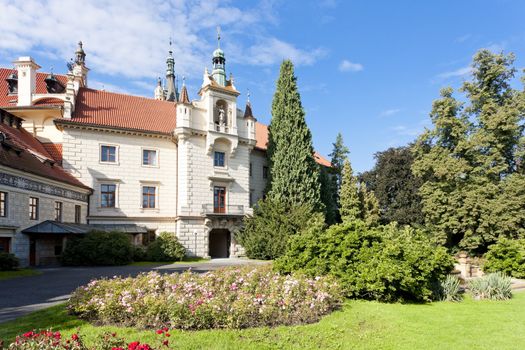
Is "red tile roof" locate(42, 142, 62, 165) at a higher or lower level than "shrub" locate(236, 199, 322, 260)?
higher

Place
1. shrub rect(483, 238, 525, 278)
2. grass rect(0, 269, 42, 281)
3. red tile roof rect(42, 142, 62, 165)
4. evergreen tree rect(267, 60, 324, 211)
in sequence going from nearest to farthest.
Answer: grass rect(0, 269, 42, 281)
shrub rect(483, 238, 525, 278)
red tile roof rect(42, 142, 62, 165)
evergreen tree rect(267, 60, 324, 211)

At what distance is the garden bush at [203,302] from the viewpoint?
7426 millimetres

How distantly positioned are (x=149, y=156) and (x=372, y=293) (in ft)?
85.0

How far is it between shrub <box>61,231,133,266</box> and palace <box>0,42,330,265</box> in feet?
3.14

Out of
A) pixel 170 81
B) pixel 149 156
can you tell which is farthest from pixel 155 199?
pixel 170 81

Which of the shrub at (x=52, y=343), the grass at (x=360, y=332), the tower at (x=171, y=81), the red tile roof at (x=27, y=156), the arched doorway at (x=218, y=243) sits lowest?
the arched doorway at (x=218, y=243)

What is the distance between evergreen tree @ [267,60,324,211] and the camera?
34.1m

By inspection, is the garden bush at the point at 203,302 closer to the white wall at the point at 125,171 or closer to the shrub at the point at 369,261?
the shrub at the point at 369,261

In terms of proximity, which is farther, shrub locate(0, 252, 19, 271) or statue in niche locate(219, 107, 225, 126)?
statue in niche locate(219, 107, 225, 126)

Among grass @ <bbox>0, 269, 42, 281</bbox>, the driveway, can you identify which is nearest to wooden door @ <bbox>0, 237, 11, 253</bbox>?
grass @ <bbox>0, 269, 42, 281</bbox>

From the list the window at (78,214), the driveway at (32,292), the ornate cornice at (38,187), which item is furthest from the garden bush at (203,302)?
the window at (78,214)

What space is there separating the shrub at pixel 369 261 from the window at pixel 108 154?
75.1ft

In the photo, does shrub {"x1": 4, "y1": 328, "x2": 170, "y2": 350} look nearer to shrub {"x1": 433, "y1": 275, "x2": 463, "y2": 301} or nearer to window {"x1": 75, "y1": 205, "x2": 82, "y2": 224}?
shrub {"x1": 433, "y1": 275, "x2": 463, "y2": 301}

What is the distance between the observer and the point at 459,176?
2931 cm
